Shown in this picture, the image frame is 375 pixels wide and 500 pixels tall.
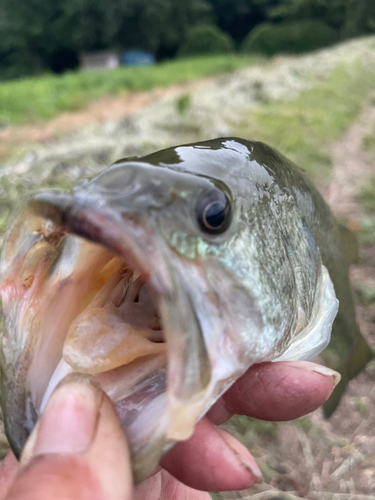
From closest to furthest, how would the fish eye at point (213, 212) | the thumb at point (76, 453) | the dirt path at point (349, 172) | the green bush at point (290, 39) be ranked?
the thumb at point (76, 453) → the fish eye at point (213, 212) → the dirt path at point (349, 172) → the green bush at point (290, 39)

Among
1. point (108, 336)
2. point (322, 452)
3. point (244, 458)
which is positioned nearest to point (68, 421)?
point (108, 336)

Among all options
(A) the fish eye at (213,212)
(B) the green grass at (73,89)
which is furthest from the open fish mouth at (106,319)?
(B) the green grass at (73,89)

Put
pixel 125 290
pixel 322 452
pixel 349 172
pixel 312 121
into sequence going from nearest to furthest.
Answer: pixel 125 290 → pixel 322 452 → pixel 349 172 → pixel 312 121

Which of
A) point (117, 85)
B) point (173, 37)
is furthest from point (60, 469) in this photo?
point (173, 37)

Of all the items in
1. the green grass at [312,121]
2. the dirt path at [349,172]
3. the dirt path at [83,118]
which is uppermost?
the dirt path at [83,118]

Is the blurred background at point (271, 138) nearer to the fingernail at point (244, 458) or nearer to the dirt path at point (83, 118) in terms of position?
the dirt path at point (83, 118)

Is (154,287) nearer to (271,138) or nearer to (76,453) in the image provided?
(76,453)

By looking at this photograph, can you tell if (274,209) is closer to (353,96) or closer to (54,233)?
(54,233)
